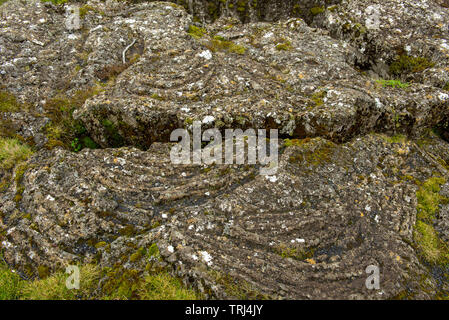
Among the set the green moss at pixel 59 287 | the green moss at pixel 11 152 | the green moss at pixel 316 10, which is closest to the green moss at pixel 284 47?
the green moss at pixel 316 10

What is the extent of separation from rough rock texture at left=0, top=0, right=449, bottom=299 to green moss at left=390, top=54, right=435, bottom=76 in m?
0.06

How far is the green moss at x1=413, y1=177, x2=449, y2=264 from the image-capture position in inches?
249

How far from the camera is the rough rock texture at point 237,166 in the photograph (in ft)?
19.3

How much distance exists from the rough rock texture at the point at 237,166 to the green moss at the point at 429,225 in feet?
0.67

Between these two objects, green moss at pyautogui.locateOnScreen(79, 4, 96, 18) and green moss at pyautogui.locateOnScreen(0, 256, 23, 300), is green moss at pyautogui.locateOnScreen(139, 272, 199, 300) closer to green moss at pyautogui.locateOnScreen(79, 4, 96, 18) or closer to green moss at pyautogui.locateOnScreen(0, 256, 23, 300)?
green moss at pyautogui.locateOnScreen(0, 256, 23, 300)

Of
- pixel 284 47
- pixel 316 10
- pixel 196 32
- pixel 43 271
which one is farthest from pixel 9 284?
pixel 316 10

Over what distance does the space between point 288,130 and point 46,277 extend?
7379 millimetres

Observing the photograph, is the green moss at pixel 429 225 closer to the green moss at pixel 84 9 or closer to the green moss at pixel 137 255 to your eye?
the green moss at pixel 137 255

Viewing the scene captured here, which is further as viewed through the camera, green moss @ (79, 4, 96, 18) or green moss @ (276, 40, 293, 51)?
green moss @ (79, 4, 96, 18)

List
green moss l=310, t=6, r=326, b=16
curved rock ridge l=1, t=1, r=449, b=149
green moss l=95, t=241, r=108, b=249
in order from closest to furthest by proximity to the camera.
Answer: green moss l=95, t=241, r=108, b=249, curved rock ridge l=1, t=1, r=449, b=149, green moss l=310, t=6, r=326, b=16

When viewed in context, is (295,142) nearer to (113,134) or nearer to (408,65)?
(113,134)

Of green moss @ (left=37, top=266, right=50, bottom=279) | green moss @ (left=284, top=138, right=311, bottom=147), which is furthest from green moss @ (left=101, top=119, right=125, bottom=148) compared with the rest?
green moss @ (left=284, top=138, right=311, bottom=147)
